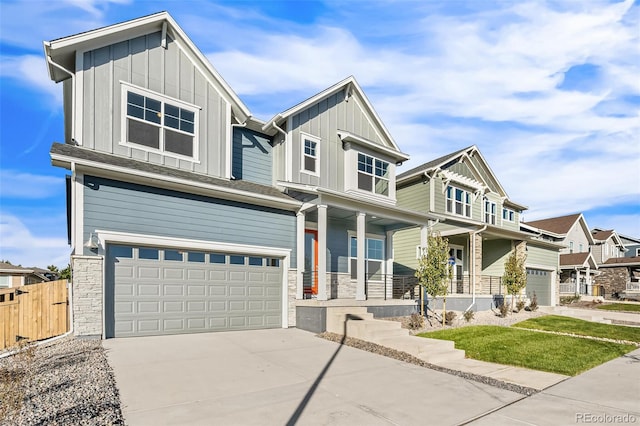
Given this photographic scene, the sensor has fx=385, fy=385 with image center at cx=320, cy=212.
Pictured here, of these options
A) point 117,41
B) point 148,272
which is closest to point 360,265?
point 148,272

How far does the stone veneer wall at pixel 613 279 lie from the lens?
1378 inches

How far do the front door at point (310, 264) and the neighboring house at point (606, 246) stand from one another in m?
39.5

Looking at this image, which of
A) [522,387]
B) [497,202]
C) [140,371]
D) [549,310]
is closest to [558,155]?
[497,202]

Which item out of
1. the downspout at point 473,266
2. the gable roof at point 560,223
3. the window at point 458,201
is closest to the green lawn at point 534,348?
the downspout at point 473,266

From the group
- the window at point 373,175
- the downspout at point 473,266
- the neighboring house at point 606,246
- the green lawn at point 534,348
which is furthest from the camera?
the neighboring house at point 606,246

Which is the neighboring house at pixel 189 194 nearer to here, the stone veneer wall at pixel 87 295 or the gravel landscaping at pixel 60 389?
the stone veneer wall at pixel 87 295

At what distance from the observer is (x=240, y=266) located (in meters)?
11.8

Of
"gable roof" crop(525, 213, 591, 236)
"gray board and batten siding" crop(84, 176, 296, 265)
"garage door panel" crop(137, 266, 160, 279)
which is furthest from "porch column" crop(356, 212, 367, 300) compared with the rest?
"gable roof" crop(525, 213, 591, 236)

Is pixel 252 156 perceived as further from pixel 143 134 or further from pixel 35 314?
pixel 35 314

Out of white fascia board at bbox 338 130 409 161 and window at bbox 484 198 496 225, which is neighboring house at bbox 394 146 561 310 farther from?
white fascia board at bbox 338 130 409 161

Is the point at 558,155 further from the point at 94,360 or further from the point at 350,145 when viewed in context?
the point at 94,360

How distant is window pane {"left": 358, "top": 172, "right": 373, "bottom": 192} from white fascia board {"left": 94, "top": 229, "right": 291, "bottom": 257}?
4592mm

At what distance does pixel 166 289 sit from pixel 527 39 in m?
12.4

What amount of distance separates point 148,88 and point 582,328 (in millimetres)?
17592
